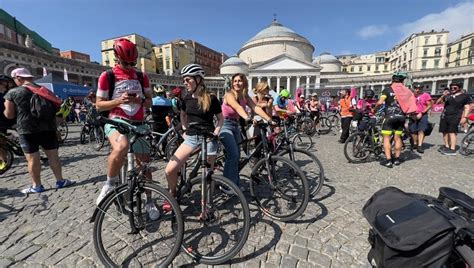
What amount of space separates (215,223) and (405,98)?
530cm

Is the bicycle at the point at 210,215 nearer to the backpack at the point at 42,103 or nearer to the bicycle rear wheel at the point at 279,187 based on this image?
the bicycle rear wheel at the point at 279,187

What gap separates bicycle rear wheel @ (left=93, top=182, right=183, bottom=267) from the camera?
220 centimetres

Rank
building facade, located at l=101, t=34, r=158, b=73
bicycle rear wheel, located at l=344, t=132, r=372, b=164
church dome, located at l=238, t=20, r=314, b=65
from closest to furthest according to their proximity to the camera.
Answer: bicycle rear wheel, located at l=344, t=132, r=372, b=164
building facade, located at l=101, t=34, r=158, b=73
church dome, located at l=238, t=20, r=314, b=65

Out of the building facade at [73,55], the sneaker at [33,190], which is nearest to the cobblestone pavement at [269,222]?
the sneaker at [33,190]

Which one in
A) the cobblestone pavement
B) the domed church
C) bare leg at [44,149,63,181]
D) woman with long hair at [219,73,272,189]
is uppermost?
the domed church

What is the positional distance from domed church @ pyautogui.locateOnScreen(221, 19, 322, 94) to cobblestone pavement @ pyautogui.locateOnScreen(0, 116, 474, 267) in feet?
190

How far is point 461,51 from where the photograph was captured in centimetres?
7381

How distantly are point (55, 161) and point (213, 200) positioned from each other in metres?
3.81

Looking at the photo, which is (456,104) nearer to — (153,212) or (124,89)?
(153,212)

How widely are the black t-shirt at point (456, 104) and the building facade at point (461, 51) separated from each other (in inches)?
3673

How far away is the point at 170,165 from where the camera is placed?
2.75 metres

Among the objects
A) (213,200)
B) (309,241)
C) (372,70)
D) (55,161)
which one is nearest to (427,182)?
(309,241)

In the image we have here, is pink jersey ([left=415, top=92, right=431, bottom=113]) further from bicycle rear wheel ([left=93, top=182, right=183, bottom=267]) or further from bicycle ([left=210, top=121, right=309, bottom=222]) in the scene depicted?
bicycle rear wheel ([left=93, top=182, right=183, bottom=267])

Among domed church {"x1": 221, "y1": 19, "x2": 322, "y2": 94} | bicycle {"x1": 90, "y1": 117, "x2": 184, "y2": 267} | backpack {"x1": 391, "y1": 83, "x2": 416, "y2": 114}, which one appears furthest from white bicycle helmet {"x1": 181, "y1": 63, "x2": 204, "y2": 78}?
domed church {"x1": 221, "y1": 19, "x2": 322, "y2": 94}
